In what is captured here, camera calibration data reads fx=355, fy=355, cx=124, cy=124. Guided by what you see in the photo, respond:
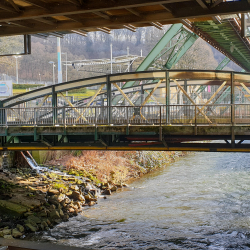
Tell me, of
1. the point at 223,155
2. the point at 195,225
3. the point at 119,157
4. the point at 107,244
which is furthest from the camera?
the point at 223,155

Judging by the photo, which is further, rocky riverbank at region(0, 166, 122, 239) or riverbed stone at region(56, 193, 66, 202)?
riverbed stone at region(56, 193, 66, 202)

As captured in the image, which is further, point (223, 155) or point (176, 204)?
point (223, 155)

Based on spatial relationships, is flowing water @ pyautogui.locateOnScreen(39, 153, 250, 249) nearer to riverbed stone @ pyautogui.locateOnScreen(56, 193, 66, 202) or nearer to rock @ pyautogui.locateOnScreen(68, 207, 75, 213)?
rock @ pyautogui.locateOnScreen(68, 207, 75, 213)

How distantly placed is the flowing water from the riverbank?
0.71m

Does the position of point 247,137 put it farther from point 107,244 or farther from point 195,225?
point 107,244

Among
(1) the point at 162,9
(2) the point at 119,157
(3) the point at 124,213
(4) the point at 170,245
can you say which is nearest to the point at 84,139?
(3) the point at 124,213

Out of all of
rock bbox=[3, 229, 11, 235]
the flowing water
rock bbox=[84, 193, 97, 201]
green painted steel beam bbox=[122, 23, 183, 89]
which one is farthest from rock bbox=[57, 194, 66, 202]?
green painted steel beam bbox=[122, 23, 183, 89]

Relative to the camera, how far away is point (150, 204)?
55.4 ft

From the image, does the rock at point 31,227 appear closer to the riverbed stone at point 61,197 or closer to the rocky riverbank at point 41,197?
the rocky riverbank at point 41,197

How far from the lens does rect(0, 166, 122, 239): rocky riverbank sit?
14.1m

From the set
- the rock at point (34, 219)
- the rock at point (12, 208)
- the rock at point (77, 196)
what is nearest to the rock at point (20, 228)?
the rock at point (34, 219)

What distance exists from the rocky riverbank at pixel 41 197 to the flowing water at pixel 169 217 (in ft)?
2.02

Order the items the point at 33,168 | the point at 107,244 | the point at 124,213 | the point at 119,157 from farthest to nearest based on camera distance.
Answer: the point at 119,157
the point at 33,168
the point at 124,213
the point at 107,244

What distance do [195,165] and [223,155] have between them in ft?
17.7
